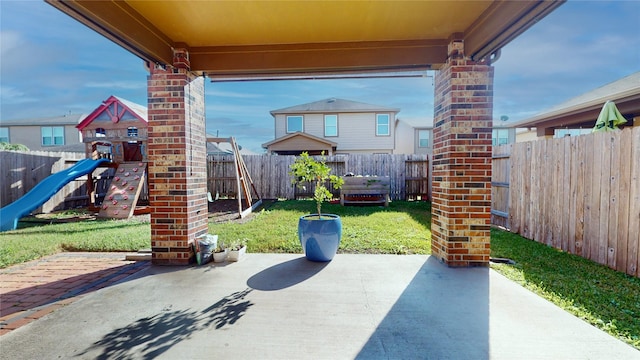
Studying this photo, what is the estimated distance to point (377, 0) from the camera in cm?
246

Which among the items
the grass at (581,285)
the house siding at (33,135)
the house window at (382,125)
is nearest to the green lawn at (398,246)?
the grass at (581,285)

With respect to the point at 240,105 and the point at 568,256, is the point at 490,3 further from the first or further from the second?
the point at 240,105

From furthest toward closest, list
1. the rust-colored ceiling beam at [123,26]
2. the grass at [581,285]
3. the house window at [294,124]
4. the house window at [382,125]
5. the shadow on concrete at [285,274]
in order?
the house window at [382,125] < the house window at [294,124] < the shadow on concrete at [285,274] < the grass at [581,285] < the rust-colored ceiling beam at [123,26]

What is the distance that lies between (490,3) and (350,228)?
3.98 metres

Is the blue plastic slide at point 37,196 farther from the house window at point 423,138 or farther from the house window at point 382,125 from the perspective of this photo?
the house window at point 423,138

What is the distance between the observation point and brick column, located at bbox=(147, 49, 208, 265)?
3.39 metres

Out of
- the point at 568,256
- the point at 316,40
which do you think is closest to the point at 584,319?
the point at 568,256

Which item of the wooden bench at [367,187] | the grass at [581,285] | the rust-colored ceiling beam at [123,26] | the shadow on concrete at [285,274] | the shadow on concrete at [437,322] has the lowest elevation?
the grass at [581,285]

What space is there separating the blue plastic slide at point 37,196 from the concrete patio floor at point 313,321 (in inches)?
219

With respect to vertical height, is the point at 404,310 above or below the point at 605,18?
below

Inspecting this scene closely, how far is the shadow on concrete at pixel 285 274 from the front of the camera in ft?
9.31

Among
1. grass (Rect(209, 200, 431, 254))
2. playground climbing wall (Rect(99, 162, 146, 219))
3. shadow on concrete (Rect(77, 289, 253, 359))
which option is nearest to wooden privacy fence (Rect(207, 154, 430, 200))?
playground climbing wall (Rect(99, 162, 146, 219))

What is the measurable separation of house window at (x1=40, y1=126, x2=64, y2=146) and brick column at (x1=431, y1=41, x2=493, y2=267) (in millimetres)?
24876

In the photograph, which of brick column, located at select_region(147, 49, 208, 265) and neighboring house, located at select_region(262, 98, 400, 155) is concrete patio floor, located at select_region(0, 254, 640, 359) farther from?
neighboring house, located at select_region(262, 98, 400, 155)
